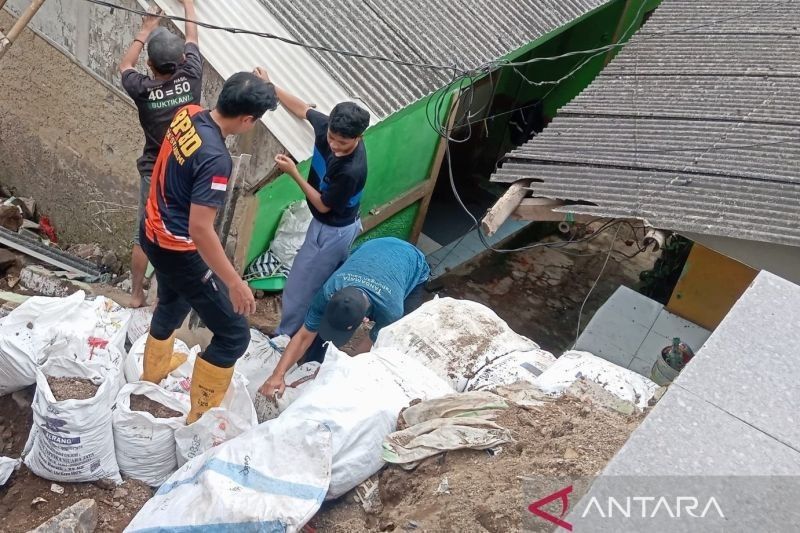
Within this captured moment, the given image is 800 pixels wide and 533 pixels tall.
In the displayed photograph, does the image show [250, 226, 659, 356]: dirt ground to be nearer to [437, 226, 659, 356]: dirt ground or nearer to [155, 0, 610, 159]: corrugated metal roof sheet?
[437, 226, 659, 356]: dirt ground

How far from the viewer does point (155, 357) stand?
3508mm

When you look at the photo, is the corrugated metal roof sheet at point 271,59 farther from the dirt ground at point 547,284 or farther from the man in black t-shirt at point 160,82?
the dirt ground at point 547,284

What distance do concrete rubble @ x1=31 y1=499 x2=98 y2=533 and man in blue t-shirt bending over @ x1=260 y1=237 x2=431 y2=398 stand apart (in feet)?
3.22

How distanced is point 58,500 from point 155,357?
2.46ft

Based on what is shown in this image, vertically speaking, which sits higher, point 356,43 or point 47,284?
point 356,43

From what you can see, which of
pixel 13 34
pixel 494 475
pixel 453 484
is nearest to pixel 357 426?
pixel 453 484

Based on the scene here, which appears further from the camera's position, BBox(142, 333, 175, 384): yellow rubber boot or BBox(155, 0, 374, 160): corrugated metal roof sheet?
BBox(155, 0, 374, 160): corrugated metal roof sheet

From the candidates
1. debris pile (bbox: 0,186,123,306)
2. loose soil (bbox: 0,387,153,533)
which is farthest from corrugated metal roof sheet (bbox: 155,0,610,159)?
loose soil (bbox: 0,387,153,533)

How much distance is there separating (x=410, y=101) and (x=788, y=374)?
3543 mm

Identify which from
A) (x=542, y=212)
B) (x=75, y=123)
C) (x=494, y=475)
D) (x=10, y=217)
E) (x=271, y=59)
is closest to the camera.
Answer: (x=494, y=475)

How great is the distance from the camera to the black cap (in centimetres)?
368

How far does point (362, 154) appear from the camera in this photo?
4223 mm

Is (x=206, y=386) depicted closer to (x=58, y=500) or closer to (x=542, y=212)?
(x=58, y=500)

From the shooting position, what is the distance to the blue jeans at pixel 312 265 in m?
4.50
